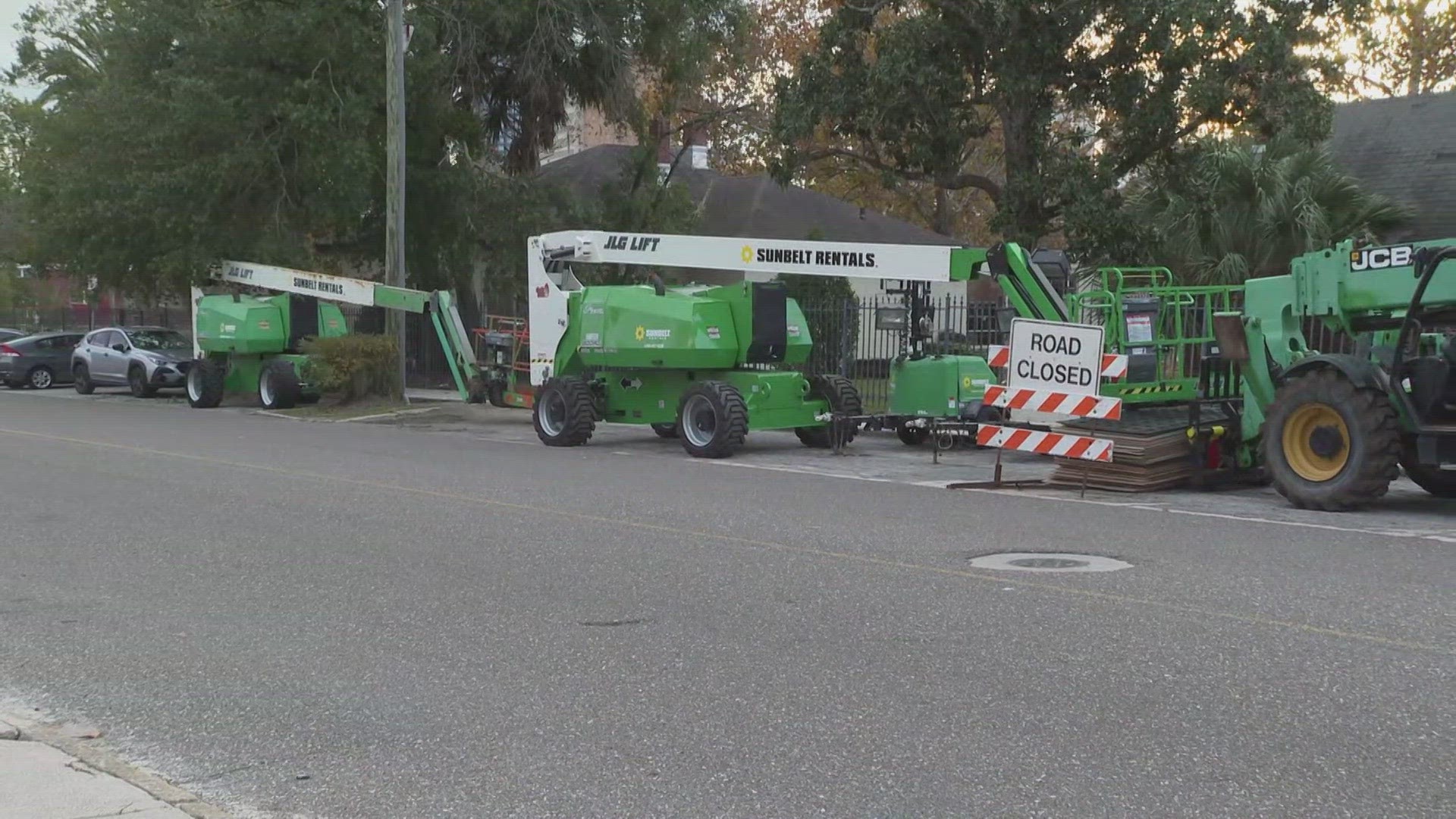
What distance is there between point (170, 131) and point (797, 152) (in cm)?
1264

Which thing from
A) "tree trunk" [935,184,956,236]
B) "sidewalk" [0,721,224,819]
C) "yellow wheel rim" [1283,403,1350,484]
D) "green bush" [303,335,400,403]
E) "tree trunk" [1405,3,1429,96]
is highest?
"tree trunk" [1405,3,1429,96]

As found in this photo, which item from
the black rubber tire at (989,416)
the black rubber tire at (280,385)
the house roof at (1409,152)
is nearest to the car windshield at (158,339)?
the black rubber tire at (280,385)

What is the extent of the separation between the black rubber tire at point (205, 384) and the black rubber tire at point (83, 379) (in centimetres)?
645

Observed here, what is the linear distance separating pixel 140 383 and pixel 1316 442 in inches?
1037

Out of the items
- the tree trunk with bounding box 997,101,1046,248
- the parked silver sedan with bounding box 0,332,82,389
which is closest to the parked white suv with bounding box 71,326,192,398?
the parked silver sedan with bounding box 0,332,82,389

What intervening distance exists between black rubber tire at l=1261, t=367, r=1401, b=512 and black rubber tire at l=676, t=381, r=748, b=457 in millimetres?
6435

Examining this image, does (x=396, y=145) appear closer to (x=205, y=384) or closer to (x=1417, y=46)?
(x=205, y=384)

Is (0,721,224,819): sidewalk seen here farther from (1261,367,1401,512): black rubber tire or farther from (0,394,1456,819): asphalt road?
(1261,367,1401,512): black rubber tire

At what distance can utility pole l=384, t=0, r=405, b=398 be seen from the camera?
25.7m

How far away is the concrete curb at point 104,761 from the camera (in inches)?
204

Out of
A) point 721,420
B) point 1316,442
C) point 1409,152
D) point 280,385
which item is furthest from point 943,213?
point 1316,442

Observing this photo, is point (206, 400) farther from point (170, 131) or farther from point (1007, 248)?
point (1007, 248)

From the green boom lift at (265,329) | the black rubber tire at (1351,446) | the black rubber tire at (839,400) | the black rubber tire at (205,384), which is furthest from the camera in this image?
the black rubber tire at (205,384)

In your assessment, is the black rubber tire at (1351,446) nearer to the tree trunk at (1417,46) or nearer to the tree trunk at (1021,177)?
the tree trunk at (1021,177)
